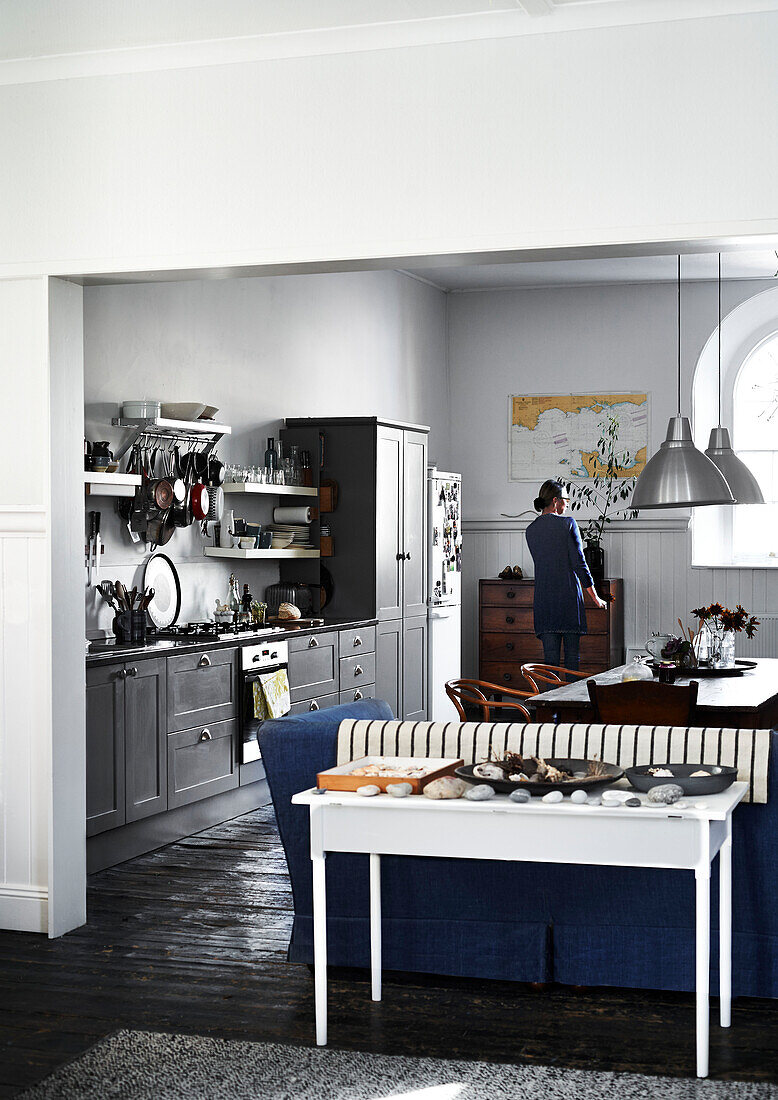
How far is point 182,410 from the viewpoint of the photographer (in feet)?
21.9

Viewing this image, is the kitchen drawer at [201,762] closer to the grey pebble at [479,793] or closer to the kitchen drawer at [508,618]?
the grey pebble at [479,793]

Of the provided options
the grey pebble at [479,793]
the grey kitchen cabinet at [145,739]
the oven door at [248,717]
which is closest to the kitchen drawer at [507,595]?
the oven door at [248,717]

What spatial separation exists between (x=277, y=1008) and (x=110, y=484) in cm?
292

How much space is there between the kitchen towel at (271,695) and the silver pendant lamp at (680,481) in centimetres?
204

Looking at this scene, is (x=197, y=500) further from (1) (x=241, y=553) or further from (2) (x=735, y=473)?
(2) (x=735, y=473)

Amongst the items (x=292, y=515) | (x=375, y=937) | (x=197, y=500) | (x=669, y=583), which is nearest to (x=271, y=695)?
(x=197, y=500)

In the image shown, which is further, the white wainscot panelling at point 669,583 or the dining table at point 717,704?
A: the white wainscot panelling at point 669,583

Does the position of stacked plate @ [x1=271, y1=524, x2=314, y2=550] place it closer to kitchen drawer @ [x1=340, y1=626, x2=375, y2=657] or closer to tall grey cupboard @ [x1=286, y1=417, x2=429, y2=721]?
tall grey cupboard @ [x1=286, y1=417, x2=429, y2=721]

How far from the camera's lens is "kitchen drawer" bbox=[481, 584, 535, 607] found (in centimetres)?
1018

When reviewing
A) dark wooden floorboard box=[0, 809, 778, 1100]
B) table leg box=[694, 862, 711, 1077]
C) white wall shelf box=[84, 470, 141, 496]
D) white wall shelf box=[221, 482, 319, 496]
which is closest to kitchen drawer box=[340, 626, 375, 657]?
white wall shelf box=[221, 482, 319, 496]

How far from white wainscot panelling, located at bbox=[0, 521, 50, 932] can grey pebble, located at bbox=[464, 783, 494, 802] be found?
191cm

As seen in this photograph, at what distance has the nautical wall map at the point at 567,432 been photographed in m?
10.6

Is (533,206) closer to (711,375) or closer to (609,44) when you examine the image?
(609,44)

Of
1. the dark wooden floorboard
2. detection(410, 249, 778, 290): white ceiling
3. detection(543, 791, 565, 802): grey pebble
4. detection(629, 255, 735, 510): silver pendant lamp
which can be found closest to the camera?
detection(543, 791, 565, 802): grey pebble
